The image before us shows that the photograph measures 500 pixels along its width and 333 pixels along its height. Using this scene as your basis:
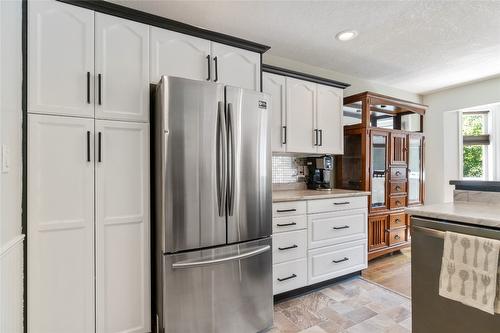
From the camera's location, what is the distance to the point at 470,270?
1262mm

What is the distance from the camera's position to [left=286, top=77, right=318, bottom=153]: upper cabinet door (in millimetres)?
2814

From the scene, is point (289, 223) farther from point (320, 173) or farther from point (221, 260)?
point (320, 173)

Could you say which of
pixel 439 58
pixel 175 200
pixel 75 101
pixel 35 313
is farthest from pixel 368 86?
pixel 35 313

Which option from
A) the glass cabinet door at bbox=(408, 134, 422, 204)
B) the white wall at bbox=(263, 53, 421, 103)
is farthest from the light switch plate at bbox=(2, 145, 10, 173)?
the glass cabinet door at bbox=(408, 134, 422, 204)

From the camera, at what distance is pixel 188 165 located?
1.71 m

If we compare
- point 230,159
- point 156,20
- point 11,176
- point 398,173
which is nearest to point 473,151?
point 398,173

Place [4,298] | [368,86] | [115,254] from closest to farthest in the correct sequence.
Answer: [4,298], [115,254], [368,86]

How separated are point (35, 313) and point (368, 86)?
Answer: 4.39m

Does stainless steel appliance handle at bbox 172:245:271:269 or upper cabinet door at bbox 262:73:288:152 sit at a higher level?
upper cabinet door at bbox 262:73:288:152

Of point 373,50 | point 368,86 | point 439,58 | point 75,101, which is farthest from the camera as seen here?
point 368,86

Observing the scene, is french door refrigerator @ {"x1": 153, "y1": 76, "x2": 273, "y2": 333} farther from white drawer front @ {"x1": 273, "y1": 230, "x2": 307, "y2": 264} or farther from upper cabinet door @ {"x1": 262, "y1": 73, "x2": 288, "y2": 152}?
upper cabinet door @ {"x1": 262, "y1": 73, "x2": 288, "y2": 152}

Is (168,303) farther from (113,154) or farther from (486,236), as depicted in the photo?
(486,236)

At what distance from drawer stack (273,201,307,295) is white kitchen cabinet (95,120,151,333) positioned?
1.06 metres

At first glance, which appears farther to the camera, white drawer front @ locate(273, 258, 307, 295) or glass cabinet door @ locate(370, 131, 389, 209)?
glass cabinet door @ locate(370, 131, 389, 209)
